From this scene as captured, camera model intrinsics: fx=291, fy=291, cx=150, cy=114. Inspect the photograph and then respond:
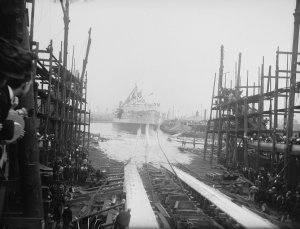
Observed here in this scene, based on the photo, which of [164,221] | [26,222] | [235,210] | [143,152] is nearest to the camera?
[26,222]

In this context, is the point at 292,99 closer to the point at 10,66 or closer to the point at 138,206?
the point at 138,206

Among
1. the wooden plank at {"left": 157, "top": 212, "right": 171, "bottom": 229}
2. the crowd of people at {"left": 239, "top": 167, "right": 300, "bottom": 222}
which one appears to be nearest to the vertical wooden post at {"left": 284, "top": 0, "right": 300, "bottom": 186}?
the crowd of people at {"left": 239, "top": 167, "right": 300, "bottom": 222}

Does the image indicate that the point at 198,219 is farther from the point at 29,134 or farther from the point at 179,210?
the point at 29,134

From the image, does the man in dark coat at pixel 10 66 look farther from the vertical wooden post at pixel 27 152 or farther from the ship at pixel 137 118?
the ship at pixel 137 118

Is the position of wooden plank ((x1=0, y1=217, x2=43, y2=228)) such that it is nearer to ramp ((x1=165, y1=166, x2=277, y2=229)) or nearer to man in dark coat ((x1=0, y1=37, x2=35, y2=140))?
man in dark coat ((x1=0, y1=37, x2=35, y2=140))

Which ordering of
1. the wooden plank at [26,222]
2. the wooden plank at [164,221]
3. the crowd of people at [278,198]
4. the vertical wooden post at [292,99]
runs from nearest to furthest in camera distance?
the wooden plank at [26,222] < the wooden plank at [164,221] < the crowd of people at [278,198] < the vertical wooden post at [292,99]

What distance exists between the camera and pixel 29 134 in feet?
12.7

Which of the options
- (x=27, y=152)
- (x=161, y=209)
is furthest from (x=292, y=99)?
(x=27, y=152)

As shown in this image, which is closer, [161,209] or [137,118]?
[161,209]

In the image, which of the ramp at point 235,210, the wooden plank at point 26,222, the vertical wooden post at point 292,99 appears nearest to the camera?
the wooden plank at point 26,222

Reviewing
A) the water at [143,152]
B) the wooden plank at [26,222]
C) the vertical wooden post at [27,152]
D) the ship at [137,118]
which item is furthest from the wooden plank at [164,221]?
the ship at [137,118]

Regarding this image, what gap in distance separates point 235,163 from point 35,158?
21522mm

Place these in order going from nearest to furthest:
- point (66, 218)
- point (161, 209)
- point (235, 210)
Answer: point (66, 218), point (235, 210), point (161, 209)

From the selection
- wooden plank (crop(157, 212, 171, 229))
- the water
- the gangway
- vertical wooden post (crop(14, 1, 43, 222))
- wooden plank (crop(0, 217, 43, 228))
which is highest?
vertical wooden post (crop(14, 1, 43, 222))
